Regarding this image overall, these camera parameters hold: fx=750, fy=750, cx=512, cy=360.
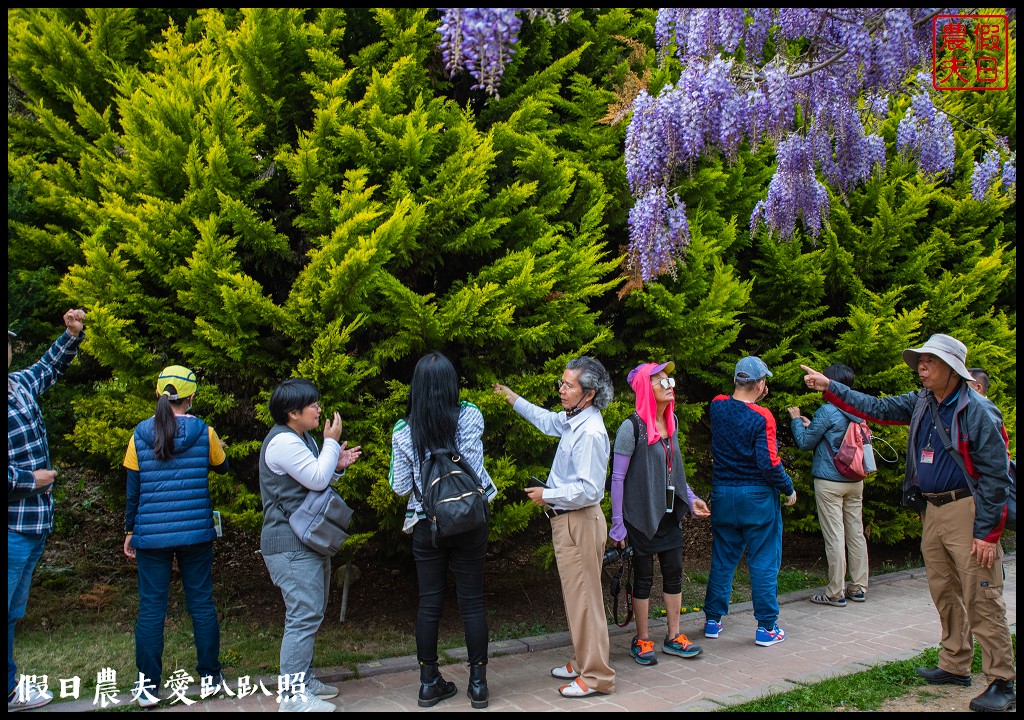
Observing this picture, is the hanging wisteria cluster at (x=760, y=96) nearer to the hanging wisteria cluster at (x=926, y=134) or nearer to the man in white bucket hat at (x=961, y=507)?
the hanging wisteria cluster at (x=926, y=134)

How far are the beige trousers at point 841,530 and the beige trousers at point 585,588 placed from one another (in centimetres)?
293

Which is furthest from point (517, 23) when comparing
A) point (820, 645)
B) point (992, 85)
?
point (992, 85)

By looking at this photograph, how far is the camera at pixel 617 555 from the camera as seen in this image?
15.4 feet

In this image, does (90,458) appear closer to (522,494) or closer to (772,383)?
(522,494)

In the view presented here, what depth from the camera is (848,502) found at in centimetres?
634

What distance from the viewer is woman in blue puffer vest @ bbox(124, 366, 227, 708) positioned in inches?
155

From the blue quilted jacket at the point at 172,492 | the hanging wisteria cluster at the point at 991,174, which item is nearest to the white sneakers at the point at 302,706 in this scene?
the blue quilted jacket at the point at 172,492

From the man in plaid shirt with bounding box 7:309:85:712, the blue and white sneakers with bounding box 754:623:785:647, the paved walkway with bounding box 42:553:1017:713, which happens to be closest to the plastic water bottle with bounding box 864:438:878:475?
the paved walkway with bounding box 42:553:1017:713

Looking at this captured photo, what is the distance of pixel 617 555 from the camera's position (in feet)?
15.5

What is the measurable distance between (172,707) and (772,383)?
17.9 feet

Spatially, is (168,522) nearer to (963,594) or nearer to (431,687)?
(431,687)

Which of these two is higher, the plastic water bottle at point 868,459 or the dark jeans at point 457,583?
the plastic water bottle at point 868,459

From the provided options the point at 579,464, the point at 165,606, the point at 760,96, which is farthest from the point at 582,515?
the point at 760,96

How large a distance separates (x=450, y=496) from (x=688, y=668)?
1.98m
